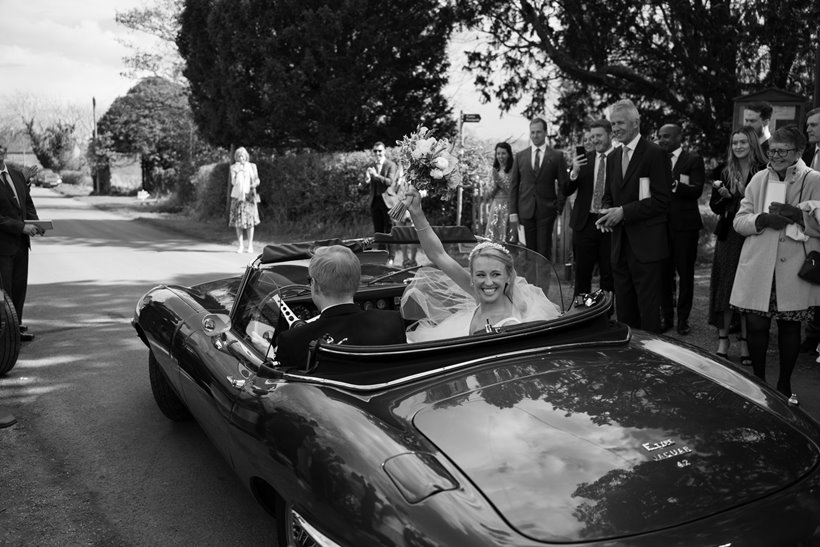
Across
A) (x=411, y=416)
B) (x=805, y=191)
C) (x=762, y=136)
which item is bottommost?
(x=411, y=416)

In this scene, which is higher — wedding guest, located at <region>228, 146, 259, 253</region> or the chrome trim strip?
wedding guest, located at <region>228, 146, 259, 253</region>

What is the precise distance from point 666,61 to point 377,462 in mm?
11045

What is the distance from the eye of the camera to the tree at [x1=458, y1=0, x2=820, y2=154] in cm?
1042

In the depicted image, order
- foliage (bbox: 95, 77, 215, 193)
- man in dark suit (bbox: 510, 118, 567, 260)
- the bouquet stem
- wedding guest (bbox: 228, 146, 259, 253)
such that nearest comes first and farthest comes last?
the bouquet stem < man in dark suit (bbox: 510, 118, 567, 260) < wedding guest (bbox: 228, 146, 259, 253) < foliage (bbox: 95, 77, 215, 193)

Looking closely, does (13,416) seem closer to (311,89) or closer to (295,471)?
(295,471)

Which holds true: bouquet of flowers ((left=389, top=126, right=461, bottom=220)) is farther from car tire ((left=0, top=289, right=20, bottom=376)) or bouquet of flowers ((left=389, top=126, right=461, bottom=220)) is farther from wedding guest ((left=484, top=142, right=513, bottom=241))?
wedding guest ((left=484, top=142, right=513, bottom=241))

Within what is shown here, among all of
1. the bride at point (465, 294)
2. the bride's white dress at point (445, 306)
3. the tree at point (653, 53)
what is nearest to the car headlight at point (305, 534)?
the bride at point (465, 294)

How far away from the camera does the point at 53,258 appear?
1276 cm

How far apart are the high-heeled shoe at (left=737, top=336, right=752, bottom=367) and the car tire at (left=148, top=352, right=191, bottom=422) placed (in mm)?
4268

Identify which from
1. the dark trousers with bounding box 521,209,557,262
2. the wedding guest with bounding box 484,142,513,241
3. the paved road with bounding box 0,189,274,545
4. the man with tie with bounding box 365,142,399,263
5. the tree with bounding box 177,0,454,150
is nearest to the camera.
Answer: the paved road with bounding box 0,189,274,545

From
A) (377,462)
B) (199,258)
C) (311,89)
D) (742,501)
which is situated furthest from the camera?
(311,89)

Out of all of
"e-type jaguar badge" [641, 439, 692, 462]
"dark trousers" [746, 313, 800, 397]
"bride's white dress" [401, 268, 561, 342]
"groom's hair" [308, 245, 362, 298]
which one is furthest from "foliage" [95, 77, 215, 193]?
"e-type jaguar badge" [641, 439, 692, 462]

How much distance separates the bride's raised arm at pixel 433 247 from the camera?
413 centimetres

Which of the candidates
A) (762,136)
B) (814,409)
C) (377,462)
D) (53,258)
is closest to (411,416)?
(377,462)
